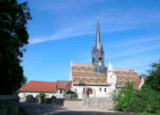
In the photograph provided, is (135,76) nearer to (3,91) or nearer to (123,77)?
(123,77)

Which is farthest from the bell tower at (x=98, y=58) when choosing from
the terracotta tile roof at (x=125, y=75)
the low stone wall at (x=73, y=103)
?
the low stone wall at (x=73, y=103)

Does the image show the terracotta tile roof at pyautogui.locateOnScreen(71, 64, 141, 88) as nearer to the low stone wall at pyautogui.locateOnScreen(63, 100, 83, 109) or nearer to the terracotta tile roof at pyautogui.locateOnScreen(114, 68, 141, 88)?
the terracotta tile roof at pyautogui.locateOnScreen(114, 68, 141, 88)

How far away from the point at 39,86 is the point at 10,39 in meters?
51.8

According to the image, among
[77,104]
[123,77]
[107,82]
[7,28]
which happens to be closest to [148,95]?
[77,104]

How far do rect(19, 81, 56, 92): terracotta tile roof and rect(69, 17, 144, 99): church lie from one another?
8605 millimetres

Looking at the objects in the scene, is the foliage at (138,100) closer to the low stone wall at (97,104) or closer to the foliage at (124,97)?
the foliage at (124,97)

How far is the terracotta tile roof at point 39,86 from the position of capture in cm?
6360

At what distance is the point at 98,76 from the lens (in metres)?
61.2

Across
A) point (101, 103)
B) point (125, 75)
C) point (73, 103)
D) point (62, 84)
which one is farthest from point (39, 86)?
point (101, 103)

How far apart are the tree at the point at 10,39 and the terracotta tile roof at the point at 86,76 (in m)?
38.4

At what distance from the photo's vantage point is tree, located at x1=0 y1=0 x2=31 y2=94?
597 inches

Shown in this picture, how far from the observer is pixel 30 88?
63.8 metres

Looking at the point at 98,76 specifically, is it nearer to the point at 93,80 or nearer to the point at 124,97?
the point at 93,80

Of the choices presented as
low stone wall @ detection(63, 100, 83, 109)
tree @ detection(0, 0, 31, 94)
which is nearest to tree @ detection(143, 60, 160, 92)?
low stone wall @ detection(63, 100, 83, 109)
